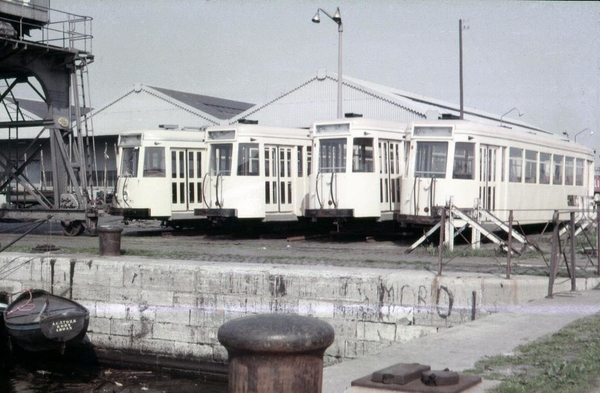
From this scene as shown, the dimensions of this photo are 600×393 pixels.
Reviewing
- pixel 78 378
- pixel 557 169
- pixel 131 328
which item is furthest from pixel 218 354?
pixel 557 169

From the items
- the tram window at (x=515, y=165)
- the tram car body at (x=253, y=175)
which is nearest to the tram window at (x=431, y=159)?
the tram window at (x=515, y=165)

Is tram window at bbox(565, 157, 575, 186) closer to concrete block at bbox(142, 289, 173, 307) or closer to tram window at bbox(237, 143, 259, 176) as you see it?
tram window at bbox(237, 143, 259, 176)

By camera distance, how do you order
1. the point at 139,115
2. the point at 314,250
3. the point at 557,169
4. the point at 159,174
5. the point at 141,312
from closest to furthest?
the point at 141,312 → the point at 314,250 → the point at 159,174 → the point at 557,169 → the point at 139,115

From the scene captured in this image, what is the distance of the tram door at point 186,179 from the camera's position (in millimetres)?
26125

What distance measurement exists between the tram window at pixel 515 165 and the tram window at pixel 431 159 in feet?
8.33

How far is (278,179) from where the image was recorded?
24375mm

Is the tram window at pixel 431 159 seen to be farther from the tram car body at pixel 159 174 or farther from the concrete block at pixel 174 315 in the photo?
the tram car body at pixel 159 174

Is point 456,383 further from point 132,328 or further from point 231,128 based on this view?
point 231,128

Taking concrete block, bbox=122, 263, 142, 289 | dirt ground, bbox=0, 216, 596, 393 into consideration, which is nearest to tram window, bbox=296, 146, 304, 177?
dirt ground, bbox=0, 216, 596, 393

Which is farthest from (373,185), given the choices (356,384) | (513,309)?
(356,384)

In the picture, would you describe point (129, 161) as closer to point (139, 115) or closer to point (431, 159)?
point (431, 159)

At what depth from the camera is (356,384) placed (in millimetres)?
6172

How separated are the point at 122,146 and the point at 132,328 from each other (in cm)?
1081

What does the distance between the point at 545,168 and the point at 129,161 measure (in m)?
13.1
